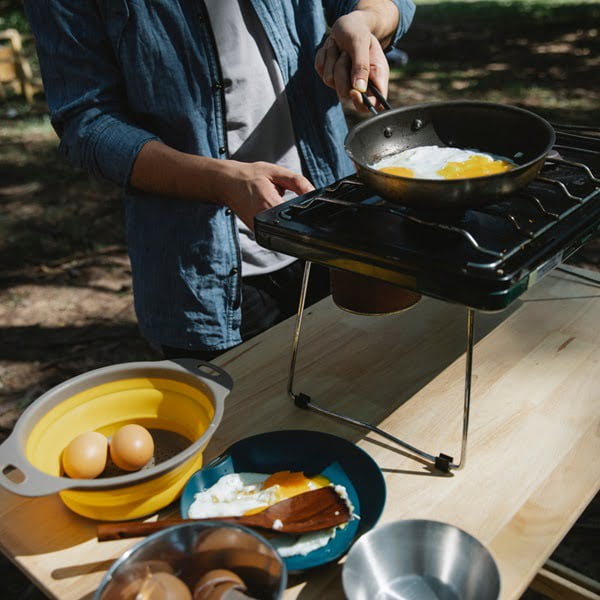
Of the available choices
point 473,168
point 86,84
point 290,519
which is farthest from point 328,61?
point 290,519

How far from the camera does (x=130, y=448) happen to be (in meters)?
1.18

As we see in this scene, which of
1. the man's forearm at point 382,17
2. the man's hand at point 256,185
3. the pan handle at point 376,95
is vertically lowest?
the man's hand at point 256,185

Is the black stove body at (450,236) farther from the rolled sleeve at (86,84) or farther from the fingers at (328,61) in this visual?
the rolled sleeve at (86,84)

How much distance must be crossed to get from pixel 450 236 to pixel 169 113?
2.71 ft

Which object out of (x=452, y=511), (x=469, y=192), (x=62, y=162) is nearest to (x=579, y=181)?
(x=469, y=192)

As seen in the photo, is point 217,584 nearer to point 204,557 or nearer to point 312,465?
point 204,557

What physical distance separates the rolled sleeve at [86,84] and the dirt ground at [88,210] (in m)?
1.64

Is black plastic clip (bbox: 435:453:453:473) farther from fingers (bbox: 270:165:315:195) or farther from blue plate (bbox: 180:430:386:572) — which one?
fingers (bbox: 270:165:315:195)

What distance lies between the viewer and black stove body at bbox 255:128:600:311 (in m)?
1.09

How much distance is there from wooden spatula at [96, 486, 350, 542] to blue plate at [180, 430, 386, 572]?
0.10 ft

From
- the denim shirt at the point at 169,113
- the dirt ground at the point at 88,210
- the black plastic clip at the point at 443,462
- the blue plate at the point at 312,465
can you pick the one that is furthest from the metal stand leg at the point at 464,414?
the dirt ground at the point at 88,210

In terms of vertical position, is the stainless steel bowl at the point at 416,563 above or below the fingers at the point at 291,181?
below

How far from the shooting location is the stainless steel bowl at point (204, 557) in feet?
3.05

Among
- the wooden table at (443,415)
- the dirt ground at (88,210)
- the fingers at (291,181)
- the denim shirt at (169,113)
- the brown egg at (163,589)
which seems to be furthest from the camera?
the dirt ground at (88,210)
